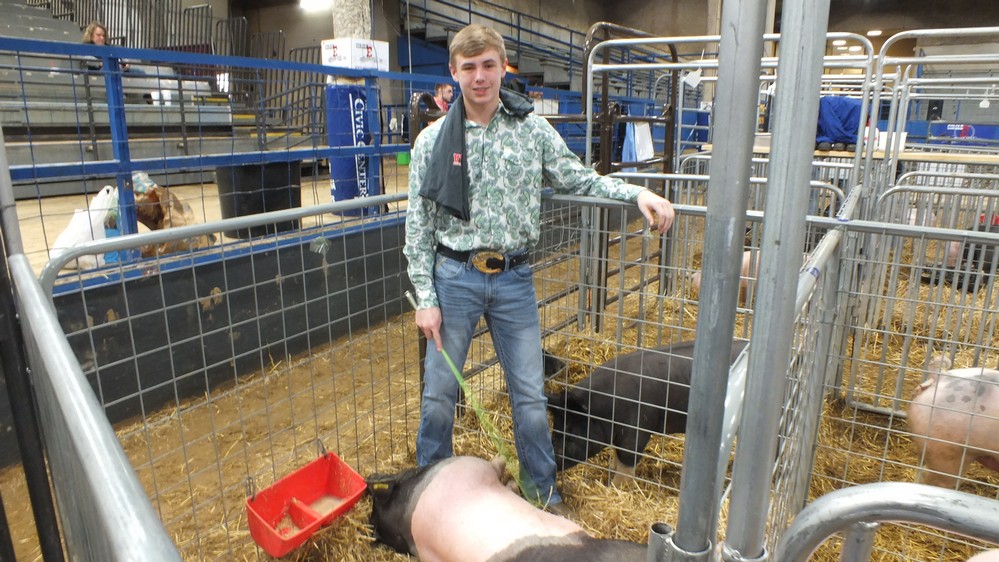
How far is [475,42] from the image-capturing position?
210 centimetres

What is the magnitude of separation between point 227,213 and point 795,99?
5.67 m

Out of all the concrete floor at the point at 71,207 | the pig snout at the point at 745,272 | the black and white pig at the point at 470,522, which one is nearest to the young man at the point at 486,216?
the black and white pig at the point at 470,522

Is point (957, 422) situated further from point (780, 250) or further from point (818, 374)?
point (780, 250)

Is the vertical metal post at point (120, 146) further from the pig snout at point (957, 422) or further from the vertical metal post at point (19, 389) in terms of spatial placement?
the pig snout at point (957, 422)

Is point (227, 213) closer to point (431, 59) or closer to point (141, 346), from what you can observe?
point (141, 346)

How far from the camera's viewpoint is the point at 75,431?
723 millimetres

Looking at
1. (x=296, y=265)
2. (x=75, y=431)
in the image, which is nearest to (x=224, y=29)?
(x=296, y=265)

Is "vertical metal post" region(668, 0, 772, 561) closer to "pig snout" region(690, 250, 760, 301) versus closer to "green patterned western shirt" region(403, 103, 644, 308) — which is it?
"green patterned western shirt" region(403, 103, 644, 308)

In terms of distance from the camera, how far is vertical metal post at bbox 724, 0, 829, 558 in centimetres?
69

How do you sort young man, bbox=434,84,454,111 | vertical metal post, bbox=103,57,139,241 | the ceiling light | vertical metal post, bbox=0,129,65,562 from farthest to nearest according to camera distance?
the ceiling light → young man, bbox=434,84,454,111 → vertical metal post, bbox=103,57,139,241 → vertical metal post, bbox=0,129,65,562

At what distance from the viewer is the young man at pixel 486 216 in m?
2.21

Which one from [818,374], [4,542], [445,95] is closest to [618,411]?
[818,374]

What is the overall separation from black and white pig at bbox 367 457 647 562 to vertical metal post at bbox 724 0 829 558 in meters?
1.19

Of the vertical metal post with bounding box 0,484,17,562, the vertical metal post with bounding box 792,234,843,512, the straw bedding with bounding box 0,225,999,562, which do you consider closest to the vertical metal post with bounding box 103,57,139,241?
the straw bedding with bounding box 0,225,999,562
